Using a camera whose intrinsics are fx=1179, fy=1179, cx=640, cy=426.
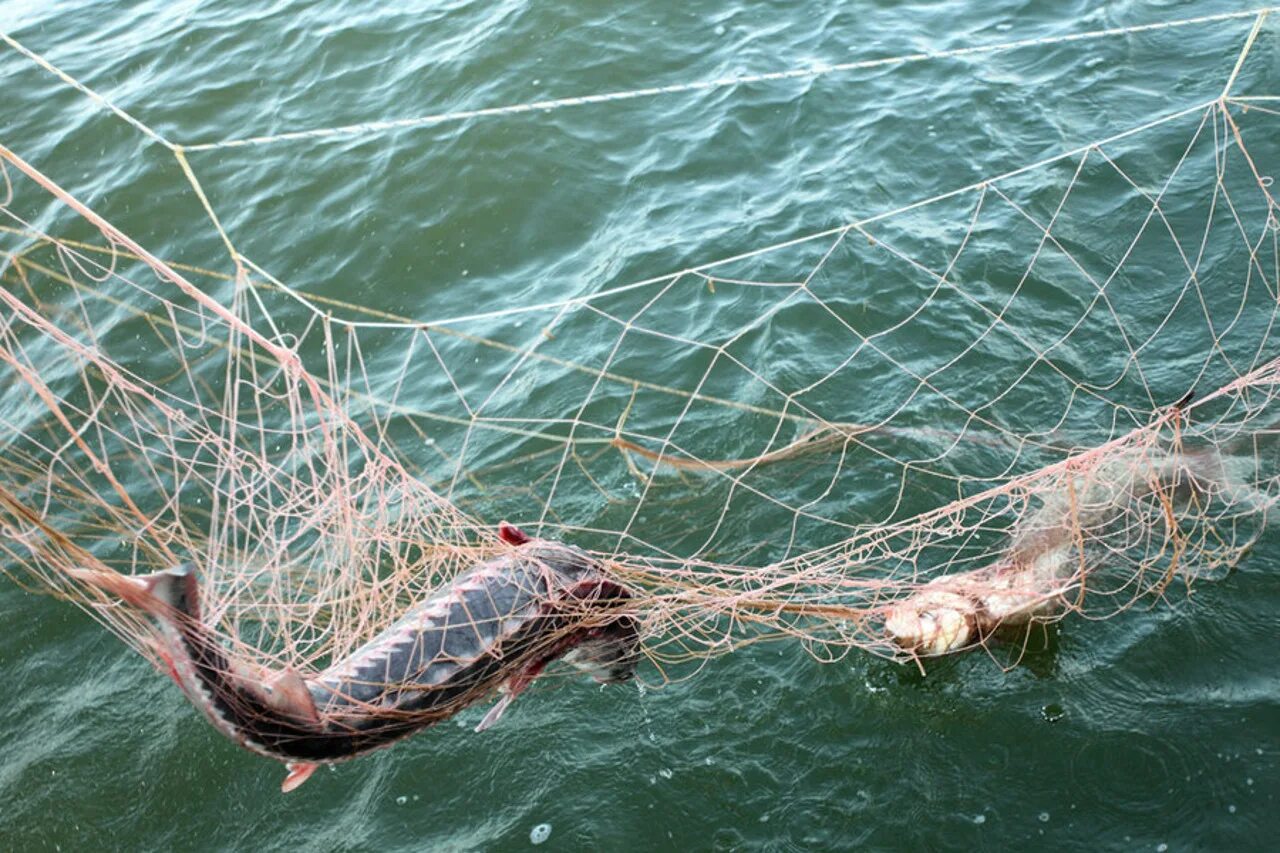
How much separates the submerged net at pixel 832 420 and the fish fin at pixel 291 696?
149cm

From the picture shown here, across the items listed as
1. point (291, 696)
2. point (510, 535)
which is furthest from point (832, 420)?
point (291, 696)

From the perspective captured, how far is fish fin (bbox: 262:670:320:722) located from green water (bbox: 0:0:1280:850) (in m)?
2.27

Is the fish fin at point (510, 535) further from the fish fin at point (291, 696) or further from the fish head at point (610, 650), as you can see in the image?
the fish fin at point (291, 696)

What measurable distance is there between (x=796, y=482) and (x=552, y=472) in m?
1.64

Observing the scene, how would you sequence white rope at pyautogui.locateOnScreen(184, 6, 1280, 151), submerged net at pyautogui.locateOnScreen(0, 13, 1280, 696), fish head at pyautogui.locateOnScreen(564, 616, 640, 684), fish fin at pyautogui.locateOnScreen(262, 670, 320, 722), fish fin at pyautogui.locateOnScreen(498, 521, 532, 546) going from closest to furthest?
fish fin at pyautogui.locateOnScreen(262, 670, 320, 722) → fish fin at pyautogui.locateOnScreen(498, 521, 532, 546) → fish head at pyautogui.locateOnScreen(564, 616, 640, 684) → white rope at pyautogui.locateOnScreen(184, 6, 1280, 151) → submerged net at pyautogui.locateOnScreen(0, 13, 1280, 696)

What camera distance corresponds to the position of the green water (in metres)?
6.05

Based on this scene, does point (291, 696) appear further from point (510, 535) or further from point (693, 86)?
point (693, 86)

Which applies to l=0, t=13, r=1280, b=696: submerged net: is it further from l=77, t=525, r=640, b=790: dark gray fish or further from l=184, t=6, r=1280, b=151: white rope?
l=184, t=6, r=1280, b=151: white rope

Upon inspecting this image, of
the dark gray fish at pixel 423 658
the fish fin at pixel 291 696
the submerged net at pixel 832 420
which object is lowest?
the submerged net at pixel 832 420

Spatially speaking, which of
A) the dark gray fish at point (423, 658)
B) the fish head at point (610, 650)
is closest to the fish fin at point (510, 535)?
the dark gray fish at point (423, 658)

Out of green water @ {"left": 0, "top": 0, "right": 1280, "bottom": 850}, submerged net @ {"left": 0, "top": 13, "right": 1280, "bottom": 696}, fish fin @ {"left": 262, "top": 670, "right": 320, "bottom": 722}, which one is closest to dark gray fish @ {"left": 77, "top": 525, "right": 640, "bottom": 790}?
fish fin @ {"left": 262, "top": 670, "right": 320, "bottom": 722}

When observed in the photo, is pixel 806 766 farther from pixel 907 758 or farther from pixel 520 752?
pixel 520 752

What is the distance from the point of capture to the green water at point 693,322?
605 cm

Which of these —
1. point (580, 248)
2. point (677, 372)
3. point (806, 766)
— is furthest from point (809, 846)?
point (580, 248)
